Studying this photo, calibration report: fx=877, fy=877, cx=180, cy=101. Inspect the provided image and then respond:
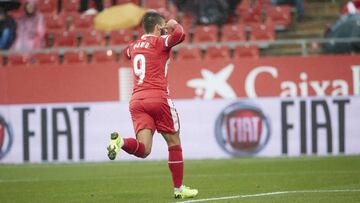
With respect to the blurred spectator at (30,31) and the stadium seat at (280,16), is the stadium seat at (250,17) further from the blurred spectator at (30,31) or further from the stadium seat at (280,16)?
the blurred spectator at (30,31)

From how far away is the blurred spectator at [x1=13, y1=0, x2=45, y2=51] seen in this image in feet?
64.2

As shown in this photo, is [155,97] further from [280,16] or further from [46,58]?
[280,16]

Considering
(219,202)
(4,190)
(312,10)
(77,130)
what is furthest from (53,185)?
(312,10)

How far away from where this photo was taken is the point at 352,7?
18234 millimetres

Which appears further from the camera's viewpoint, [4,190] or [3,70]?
[3,70]

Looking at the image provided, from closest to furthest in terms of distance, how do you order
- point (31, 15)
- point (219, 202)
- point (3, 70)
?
point (219, 202)
point (3, 70)
point (31, 15)

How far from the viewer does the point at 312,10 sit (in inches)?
800

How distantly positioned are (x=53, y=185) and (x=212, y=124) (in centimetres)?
530

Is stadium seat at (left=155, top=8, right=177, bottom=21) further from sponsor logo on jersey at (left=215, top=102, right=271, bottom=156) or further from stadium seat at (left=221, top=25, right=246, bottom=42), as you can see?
sponsor logo on jersey at (left=215, top=102, right=271, bottom=156)

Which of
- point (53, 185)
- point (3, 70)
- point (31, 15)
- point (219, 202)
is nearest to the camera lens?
point (219, 202)

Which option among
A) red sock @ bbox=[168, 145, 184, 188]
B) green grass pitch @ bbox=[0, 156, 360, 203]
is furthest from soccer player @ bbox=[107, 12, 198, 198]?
green grass pitch @ bbox=[0, 156, 360, 203]

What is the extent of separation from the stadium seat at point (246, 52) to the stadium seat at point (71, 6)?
5104mm

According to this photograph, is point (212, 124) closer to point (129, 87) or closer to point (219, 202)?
point (129, 87)

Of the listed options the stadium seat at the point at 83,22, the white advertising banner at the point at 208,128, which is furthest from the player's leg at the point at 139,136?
the stadium seat at the point at 83,22
